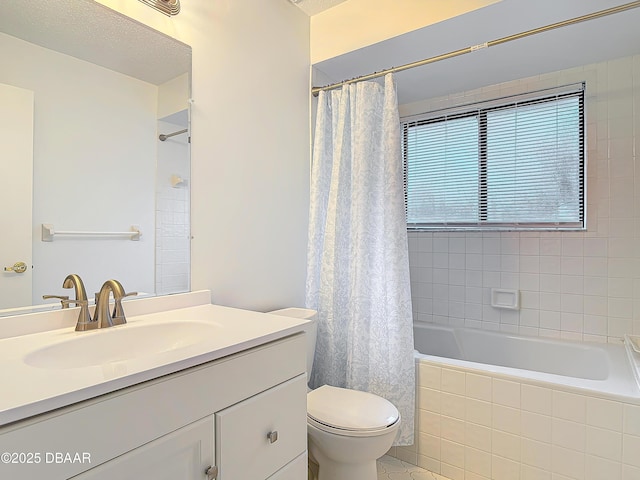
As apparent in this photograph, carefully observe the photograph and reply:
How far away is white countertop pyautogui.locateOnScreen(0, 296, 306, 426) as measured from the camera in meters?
0.67

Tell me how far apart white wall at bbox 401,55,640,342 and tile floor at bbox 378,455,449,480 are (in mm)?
1112

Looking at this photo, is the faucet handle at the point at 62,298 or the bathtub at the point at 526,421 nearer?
the faucet handle at the point at 62,298

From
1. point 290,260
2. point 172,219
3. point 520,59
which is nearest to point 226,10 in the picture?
point 172,219

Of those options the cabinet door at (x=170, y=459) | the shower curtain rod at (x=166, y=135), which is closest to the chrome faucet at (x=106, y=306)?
the cabinet door at (x=170, y=459)

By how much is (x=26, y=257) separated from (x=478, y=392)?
1854mm

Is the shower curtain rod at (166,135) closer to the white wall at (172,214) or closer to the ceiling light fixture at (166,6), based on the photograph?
the white wall at (172,214)

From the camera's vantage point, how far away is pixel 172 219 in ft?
4.96

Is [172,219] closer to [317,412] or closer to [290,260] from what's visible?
[290,260]

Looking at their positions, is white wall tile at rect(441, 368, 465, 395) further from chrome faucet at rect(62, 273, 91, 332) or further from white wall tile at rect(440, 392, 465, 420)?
chrome faucet at rect(62, 273, 91, 332)

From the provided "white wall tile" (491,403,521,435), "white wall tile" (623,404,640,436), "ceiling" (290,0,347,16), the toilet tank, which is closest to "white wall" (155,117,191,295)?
the toilet tank

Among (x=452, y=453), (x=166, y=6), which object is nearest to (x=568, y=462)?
(x=452, y=453)

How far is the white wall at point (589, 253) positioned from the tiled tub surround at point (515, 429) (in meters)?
0.93

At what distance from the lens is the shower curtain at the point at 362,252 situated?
6.24ft

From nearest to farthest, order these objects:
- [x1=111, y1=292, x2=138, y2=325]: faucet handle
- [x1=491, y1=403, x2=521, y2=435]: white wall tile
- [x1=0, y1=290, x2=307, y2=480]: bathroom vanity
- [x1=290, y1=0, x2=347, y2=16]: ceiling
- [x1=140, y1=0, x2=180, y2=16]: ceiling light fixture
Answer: [x1=0, y1=290, x2=307, y2=480]: bathroom vanity, [x1=111, y1=292, x2=138, y2=325]: faucet handle, [x1=140, y1=0, x2=180, y2=16]: ceiling light fixture, [x1=491, y1=403, x2=521, y2=435]: white wall tile, [x1=290, y1=0, x2=347, y2=16]: ceiling
